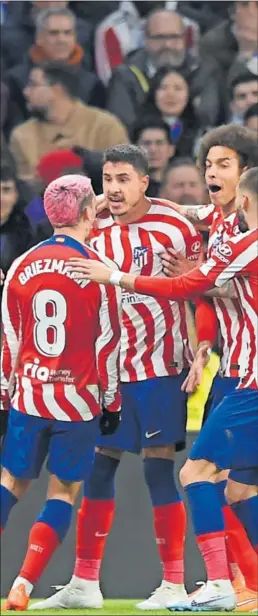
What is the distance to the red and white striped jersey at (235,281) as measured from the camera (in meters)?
7.83

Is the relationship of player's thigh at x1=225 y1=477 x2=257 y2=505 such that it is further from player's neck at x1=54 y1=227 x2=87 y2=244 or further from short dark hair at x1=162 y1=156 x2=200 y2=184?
short dark hair at x1=162 y1=156 x2=200 y2=184

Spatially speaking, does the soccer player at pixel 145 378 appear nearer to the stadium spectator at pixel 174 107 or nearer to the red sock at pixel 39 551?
the red sock at pixel 39 551

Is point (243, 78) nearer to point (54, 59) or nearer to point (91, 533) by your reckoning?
point (54, 59)

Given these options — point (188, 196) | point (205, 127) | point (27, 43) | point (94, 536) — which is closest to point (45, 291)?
point (94, 536)

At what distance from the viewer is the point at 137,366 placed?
28.8 ft

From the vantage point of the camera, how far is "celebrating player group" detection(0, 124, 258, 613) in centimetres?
797

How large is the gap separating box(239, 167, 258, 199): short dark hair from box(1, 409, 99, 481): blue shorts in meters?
1.35

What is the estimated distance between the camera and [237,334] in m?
8.20

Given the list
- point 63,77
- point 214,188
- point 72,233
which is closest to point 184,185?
point 63,77

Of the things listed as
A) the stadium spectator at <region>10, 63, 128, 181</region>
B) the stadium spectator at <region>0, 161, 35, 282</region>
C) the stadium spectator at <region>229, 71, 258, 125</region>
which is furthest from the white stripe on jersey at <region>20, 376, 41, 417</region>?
the stadium spectator at <region>229, 71, 258, 125</region>

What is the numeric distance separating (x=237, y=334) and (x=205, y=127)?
5.13 meters

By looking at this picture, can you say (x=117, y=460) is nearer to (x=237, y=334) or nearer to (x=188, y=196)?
(x=237, y=334)

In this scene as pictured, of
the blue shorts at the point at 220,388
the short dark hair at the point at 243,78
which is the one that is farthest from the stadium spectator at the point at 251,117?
the blue shorts at the point at 220,388

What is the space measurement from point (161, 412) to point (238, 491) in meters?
0.60
